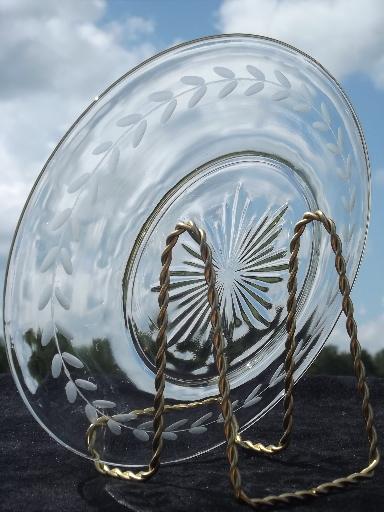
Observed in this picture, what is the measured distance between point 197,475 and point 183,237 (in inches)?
16.1

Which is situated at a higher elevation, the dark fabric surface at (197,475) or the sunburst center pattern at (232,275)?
the sunburst center pattern at (232,275)

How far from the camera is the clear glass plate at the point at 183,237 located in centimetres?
152

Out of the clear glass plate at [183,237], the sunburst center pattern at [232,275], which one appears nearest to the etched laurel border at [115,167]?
the clear glass plate at [183,237]

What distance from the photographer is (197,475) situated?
168 cm

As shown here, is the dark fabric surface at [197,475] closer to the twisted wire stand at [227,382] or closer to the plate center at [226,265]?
the twisted wire stand at [227,382]

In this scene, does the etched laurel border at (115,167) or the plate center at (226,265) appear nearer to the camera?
the etched laurel border at (115,167)

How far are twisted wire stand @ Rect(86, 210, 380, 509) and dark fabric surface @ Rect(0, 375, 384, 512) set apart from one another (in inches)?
0.9

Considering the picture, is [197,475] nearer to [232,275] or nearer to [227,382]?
[227,382]

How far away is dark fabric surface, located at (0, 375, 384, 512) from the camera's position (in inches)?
60.0

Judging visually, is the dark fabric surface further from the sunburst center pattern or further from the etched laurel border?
the sunburst center pattern

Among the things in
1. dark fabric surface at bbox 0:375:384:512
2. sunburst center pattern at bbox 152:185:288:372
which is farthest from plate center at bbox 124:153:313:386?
dark fabric surface at bbox 0:375:384:512

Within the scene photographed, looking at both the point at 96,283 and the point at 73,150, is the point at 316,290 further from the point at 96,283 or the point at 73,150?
the point at 73,150

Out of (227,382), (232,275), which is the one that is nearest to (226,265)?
(232,275)

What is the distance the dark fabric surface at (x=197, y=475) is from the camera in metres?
1.52
